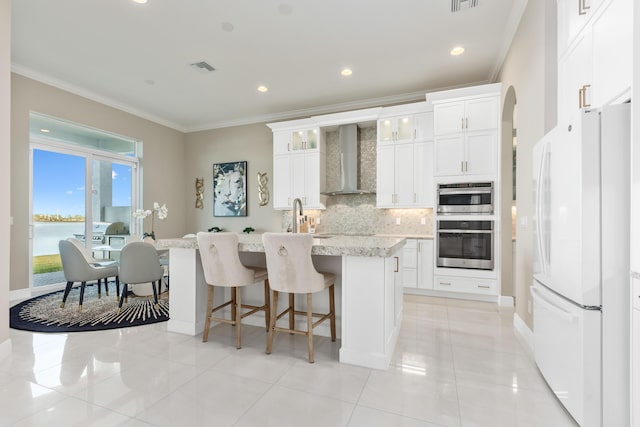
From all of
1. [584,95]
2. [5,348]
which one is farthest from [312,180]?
[5,348]

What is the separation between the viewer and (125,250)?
10.9 ft

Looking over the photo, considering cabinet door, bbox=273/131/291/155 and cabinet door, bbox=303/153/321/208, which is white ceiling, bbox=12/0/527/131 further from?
cabinet door, bbox=303/153/321/208

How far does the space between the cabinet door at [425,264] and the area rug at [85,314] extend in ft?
11.0

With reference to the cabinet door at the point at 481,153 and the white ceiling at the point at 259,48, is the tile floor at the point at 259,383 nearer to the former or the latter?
the cabinet door at the point at 481,153

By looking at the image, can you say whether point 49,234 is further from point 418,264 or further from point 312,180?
point 418,264

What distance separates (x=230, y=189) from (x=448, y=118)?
14.1 ft

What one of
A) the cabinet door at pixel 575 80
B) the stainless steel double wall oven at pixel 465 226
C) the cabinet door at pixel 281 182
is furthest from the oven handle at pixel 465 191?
the cabinet door at pixel 281 182

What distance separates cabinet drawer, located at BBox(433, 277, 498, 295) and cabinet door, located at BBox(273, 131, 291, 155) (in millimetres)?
3357

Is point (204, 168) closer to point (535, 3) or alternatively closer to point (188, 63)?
point (188, 63)

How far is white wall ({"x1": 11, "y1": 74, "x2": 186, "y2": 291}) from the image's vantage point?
3949 millimetres

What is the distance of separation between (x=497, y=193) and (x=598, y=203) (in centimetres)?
258

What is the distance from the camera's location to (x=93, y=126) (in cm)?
482

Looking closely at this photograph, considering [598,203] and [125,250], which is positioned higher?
[598,203]

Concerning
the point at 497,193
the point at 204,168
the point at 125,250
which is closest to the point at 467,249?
the point at 497,193
